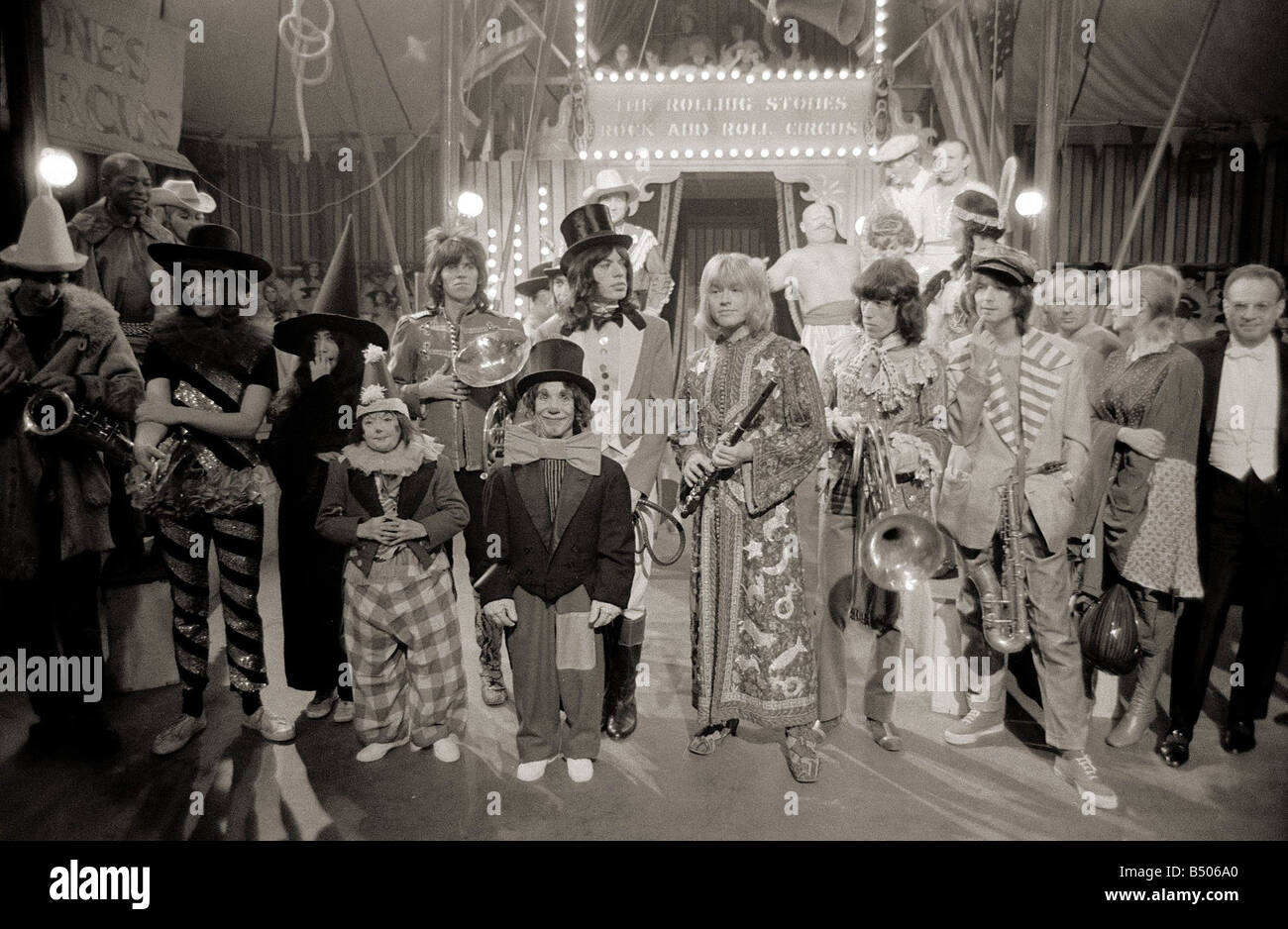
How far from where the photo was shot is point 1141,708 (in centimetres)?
330

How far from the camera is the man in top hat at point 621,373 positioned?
3330 mm

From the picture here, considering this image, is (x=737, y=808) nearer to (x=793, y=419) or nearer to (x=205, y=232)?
(x=793, y=419)

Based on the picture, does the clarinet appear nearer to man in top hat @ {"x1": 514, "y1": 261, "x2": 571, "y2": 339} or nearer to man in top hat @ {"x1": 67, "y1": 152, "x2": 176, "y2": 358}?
man in top hat @ {"x1": 514, "y1": 261, "x2": 571, "y2": 339}

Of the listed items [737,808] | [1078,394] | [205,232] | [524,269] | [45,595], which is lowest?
[737,808]

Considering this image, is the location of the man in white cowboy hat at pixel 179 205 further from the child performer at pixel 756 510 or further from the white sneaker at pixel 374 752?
the child performer at pixel 756 510

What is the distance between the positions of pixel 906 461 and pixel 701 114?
4722 millimetres

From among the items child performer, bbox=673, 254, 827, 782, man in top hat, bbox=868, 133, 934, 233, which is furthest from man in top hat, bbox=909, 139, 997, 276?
child performer, bbox=673, 254, 827, 782

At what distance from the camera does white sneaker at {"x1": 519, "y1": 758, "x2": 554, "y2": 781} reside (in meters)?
3.01

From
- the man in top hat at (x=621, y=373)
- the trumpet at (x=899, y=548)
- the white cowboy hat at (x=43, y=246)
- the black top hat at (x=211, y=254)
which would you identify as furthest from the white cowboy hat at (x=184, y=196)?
the trumpet at (x=899, y=548)

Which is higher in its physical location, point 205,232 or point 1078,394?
point 205,232

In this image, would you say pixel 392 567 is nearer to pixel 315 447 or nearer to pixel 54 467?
pixel 315 447
